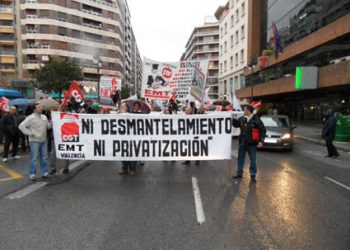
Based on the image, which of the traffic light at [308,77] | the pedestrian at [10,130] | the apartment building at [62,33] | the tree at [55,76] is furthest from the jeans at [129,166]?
the apartment building at [62,33]

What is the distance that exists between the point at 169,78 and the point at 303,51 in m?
20.4

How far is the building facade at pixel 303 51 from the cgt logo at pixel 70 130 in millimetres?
17804

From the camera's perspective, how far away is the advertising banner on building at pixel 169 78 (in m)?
9.65

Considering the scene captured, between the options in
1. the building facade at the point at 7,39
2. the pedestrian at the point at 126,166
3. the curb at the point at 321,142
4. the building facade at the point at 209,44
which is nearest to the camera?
the pedestrian at the point at 126,166

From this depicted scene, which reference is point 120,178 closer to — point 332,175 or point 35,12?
point 332,175

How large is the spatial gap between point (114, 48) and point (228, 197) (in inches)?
2338

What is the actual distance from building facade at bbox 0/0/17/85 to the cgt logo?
51.2 meters

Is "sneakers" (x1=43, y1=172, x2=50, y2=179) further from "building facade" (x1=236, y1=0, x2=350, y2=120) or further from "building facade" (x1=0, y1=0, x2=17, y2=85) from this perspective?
"building facade" (x1=0, y1=0, x2=17, y2=85)

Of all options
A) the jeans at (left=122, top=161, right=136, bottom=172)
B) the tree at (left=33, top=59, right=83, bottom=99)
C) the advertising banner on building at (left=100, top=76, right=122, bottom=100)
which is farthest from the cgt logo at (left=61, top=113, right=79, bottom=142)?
the tree at (left=33, top=59, right=83, bottom=99)

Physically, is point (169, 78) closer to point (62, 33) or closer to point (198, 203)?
point (198, 203)

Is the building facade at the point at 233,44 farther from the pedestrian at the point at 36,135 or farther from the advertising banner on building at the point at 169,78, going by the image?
the pedestrian at the point at 36,135

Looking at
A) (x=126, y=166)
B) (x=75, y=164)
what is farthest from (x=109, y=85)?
(x=126, y=166)

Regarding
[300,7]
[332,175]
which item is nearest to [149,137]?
[332,175]

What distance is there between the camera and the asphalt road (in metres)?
3.58
